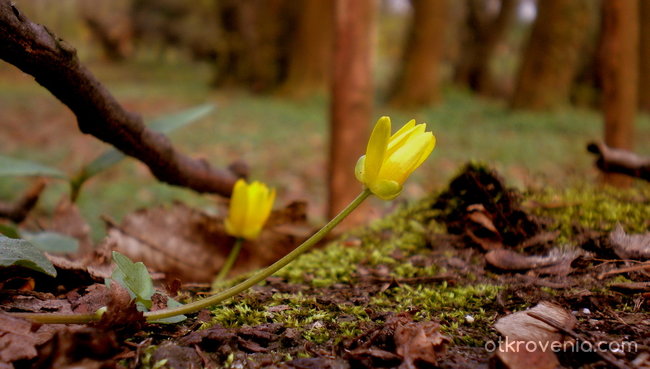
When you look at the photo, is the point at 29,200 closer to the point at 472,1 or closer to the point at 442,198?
the point at 442,198

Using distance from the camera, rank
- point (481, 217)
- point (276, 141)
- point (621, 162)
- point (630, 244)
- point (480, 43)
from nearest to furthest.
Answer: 1. point (630, 244)
2. point (481, 217)
3. point (621, 162)
4. point (276, 141)
5. point (480, 43)

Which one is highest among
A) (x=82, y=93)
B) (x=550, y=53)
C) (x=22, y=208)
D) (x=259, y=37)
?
(x=259, y=37)

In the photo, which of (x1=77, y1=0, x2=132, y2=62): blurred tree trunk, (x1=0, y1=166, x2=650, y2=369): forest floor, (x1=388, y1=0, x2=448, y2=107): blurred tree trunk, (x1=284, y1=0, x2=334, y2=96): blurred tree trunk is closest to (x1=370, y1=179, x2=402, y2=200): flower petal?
(x1=0, y1=166, x2=650, y2=369): forest floor

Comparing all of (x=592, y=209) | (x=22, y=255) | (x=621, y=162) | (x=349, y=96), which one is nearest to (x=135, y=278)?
(x=22, y=255)

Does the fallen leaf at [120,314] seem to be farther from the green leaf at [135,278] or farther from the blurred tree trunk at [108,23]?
the blurred tree trunk at [108,23]

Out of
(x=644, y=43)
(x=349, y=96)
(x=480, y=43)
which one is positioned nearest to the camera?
(x=349, y=96)

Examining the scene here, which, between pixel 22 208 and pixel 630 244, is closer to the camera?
pixel 630 244

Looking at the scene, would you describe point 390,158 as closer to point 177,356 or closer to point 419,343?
point 419,343

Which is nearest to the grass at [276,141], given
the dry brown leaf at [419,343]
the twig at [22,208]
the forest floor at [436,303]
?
the twig at [22,208]
